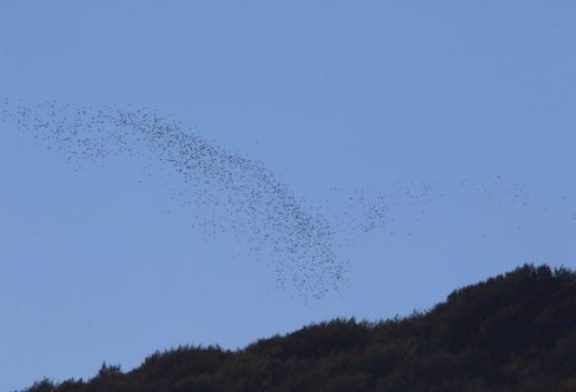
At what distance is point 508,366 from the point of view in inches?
726

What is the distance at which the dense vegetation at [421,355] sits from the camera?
17984 mm

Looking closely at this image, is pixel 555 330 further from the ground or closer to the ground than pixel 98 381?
closer to the ground

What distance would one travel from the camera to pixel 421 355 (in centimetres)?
1911

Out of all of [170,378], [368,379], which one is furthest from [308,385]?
[170,378]

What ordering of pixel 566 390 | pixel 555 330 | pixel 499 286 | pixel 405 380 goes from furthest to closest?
pixel 499 286, pixel 555 330, pixel 405 380, pixel 566 390

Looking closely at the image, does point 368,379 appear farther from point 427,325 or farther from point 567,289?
point 567,289

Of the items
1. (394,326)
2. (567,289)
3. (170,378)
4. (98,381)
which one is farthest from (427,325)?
(98,381)

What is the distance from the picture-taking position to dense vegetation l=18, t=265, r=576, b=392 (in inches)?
708

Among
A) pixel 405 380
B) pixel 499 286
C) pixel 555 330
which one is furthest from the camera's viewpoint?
pixel 499 286

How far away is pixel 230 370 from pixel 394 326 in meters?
3.56

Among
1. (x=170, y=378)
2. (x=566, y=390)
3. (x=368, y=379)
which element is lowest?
(x=566, y=390)

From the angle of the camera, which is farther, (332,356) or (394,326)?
(394,326)

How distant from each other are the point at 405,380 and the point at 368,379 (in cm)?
73

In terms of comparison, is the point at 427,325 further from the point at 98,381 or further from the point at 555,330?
the point at 98,381
